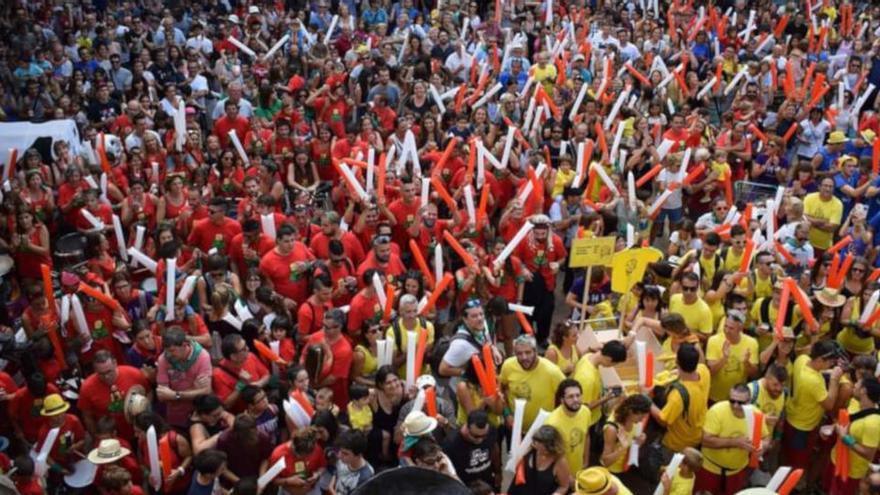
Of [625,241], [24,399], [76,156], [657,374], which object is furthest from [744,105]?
[24,399]

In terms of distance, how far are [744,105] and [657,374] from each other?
6520 millimetres

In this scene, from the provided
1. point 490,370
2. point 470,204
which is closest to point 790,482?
point 490,370

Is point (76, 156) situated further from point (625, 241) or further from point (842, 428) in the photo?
point (842, 428)

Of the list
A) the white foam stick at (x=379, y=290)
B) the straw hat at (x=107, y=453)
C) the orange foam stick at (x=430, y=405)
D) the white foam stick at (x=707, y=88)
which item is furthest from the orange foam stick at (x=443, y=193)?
the white foam stick at (x=707, y=88)

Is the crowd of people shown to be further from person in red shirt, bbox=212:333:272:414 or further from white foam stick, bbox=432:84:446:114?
white foam stick, bbox=432:84:446:114

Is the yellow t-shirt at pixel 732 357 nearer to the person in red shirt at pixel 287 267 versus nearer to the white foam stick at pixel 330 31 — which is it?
the person in red shirt at pixel 287 267

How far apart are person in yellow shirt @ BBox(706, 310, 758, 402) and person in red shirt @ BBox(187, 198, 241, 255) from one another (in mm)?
4677

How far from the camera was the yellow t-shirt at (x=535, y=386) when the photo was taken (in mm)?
7051

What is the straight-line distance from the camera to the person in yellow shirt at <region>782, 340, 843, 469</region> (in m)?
7.19

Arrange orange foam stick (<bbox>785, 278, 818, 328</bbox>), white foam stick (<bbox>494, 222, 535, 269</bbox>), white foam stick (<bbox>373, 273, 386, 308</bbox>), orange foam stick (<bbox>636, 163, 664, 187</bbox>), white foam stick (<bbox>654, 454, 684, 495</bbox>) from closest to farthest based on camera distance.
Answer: white foam stick (<bbox>654, 454, 684, 495</bbox>) → orange foam stick (<bbox>785, 278, 818, 328</bbox>) → white foam stick (<bbox>373, 273, 386, 308</bbox>) → white foam stick (<bbox>494, 222, 535, 269</bbox>) → orange foam stick (<bbox>636, 163, 664, 187</bbox>)

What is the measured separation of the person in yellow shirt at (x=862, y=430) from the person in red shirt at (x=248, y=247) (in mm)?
5219

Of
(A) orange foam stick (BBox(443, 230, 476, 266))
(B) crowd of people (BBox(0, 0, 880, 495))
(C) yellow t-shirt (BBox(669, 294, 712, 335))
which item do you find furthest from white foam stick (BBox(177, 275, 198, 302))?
(C) yellow t-shirt (BBox(669, 294, 712, 335))

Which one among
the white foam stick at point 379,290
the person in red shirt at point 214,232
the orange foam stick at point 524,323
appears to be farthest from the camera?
the person in red shirt at point 214,232

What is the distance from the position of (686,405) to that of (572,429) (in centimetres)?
98
